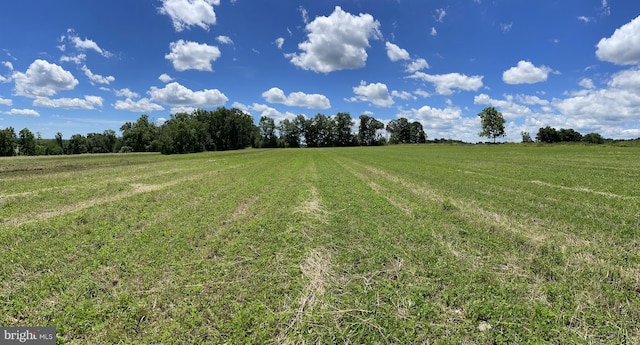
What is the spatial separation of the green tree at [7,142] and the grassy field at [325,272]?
360 ft

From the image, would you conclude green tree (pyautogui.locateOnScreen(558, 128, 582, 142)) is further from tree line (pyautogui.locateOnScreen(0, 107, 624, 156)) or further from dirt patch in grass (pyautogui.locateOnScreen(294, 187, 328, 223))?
dirt patch in grass (pyautogui.locateOnScreen(294, 187, 328, 223))

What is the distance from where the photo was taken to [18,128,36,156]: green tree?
9569 cm

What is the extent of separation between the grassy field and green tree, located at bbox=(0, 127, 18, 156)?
109637 mm

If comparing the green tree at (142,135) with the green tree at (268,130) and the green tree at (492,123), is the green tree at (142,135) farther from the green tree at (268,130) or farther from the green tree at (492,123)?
the green tree at (492,123)

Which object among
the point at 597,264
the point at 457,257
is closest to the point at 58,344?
the point at 457,257

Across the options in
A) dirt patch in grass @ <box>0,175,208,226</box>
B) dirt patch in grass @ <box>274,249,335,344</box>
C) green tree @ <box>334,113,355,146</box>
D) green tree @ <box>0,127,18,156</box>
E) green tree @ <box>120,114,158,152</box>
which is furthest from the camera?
green tree @ <box>334,113,355,146</box>

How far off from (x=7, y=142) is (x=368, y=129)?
131 metres

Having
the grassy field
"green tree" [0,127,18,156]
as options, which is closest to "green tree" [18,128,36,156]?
"green tree" [0,127,18,156]

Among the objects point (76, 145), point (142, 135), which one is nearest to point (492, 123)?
point (142, 135)

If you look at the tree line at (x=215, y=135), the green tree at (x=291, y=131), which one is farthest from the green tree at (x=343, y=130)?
the green tree at (x=291, y=131)

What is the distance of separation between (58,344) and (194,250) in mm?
Result: 2567

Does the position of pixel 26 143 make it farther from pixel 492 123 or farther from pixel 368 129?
pixel 492 123

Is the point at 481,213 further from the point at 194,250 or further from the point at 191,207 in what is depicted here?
the point at 191,207

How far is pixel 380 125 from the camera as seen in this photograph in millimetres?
138750
